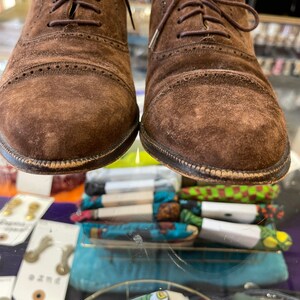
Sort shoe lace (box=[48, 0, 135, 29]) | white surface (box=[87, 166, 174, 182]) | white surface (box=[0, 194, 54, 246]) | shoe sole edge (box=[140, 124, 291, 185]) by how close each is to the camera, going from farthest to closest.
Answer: white surface (box=[87, 166, 174, 182]), white surface (box=[0, 194, 54, 246]), shoe lace (box=[48, 0, 135, 29]), shoe sole edge (box=[140, 124, 291, 185])

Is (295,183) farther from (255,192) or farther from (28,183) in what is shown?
(28,183)

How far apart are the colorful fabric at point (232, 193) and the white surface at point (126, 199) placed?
0.06 m

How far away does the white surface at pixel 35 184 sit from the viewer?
75 centimetres

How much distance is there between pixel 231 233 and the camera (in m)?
0.67

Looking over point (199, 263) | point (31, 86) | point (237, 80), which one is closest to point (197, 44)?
point (237, 80)

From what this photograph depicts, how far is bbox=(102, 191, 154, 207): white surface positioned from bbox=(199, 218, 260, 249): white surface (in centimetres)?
12

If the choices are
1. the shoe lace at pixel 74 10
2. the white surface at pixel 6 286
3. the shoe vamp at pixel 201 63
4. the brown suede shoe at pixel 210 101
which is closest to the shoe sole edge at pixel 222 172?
the brown suede shoe at pixel 210 101

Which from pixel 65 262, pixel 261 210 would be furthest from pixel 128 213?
pixel 261 210

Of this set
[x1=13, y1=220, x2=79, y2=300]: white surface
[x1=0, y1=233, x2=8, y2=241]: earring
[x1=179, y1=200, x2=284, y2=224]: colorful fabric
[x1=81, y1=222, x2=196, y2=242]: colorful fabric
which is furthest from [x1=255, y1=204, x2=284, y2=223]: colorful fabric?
[x1=0, y1=233, x2=8, y2=241]: earring

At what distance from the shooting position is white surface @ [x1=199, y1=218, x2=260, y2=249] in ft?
2.20

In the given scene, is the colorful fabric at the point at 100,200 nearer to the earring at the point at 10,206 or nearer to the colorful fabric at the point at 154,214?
the colorful fabric at the point at 154,214

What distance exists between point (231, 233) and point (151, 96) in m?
0.29

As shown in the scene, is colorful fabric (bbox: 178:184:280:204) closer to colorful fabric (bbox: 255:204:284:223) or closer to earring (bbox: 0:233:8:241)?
colorful fabric (bbox: 255:204:284:223)

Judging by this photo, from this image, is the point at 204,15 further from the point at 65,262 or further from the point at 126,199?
the point at 65,262
